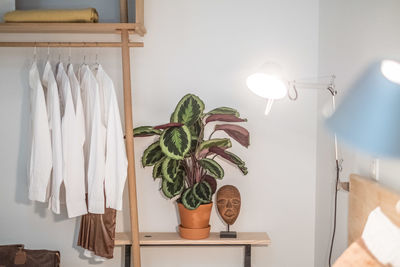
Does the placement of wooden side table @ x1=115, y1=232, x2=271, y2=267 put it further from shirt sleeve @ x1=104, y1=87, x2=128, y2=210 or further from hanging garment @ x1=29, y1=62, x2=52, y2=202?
hanging garment @ x1=29, y1=62, x2=52, y2=202

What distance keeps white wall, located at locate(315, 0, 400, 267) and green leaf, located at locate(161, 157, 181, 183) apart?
84cm

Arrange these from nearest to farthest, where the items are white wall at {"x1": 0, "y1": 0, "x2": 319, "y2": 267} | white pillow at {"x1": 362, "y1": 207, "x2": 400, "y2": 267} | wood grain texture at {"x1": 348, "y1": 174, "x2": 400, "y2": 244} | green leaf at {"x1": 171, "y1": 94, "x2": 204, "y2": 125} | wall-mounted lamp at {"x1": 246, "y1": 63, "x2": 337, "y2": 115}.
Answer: white pillow at {"x1": 362, "y1": 207, "x2": 400, "y2": 267} < wood grain texture at {"x1": 348, "y1": 174, "x2": 400, "y2": 244} < wall-mounted lamp at {"x1": 246, "y1": 63, "x2": 337, "y2": 115} < green leaf at {"x1": 171, "y1": 94, "x2": 204, "y2": 125} < white wall at {"x1": 0, "y1": 0, "x2": 319, "y2": 267}

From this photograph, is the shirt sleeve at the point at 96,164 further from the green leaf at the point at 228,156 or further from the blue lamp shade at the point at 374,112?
the blue lamp shade at the point at 374,112

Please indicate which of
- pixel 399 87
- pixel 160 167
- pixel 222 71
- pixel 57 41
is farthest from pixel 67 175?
pixel 399 87

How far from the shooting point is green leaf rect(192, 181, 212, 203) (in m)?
2.92

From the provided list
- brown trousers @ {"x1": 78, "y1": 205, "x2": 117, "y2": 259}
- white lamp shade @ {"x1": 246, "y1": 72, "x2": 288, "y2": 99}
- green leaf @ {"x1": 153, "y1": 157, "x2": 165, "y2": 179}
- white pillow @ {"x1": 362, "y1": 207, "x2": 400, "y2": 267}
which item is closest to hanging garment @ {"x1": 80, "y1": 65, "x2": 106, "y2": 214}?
brown trousers @ {"x1": 78, "y1": 205, "x2": 117, "y2": 259}

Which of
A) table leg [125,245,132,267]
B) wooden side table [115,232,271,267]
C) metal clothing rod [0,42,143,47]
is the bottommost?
table leg [125,245,132,267]

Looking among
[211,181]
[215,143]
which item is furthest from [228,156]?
[211,181]

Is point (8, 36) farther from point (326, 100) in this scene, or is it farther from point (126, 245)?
point (326, 100)

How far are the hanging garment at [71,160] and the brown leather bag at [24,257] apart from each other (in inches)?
10.1

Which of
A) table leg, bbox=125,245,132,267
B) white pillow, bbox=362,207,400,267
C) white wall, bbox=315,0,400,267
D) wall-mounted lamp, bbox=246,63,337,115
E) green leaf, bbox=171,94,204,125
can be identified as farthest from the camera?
table leg, bbox=125,245,132,267

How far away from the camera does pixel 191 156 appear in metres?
3.01

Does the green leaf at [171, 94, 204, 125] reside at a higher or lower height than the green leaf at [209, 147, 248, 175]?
higher

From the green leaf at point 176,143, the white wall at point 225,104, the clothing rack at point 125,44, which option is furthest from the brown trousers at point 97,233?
the green leaf at point 176,143
